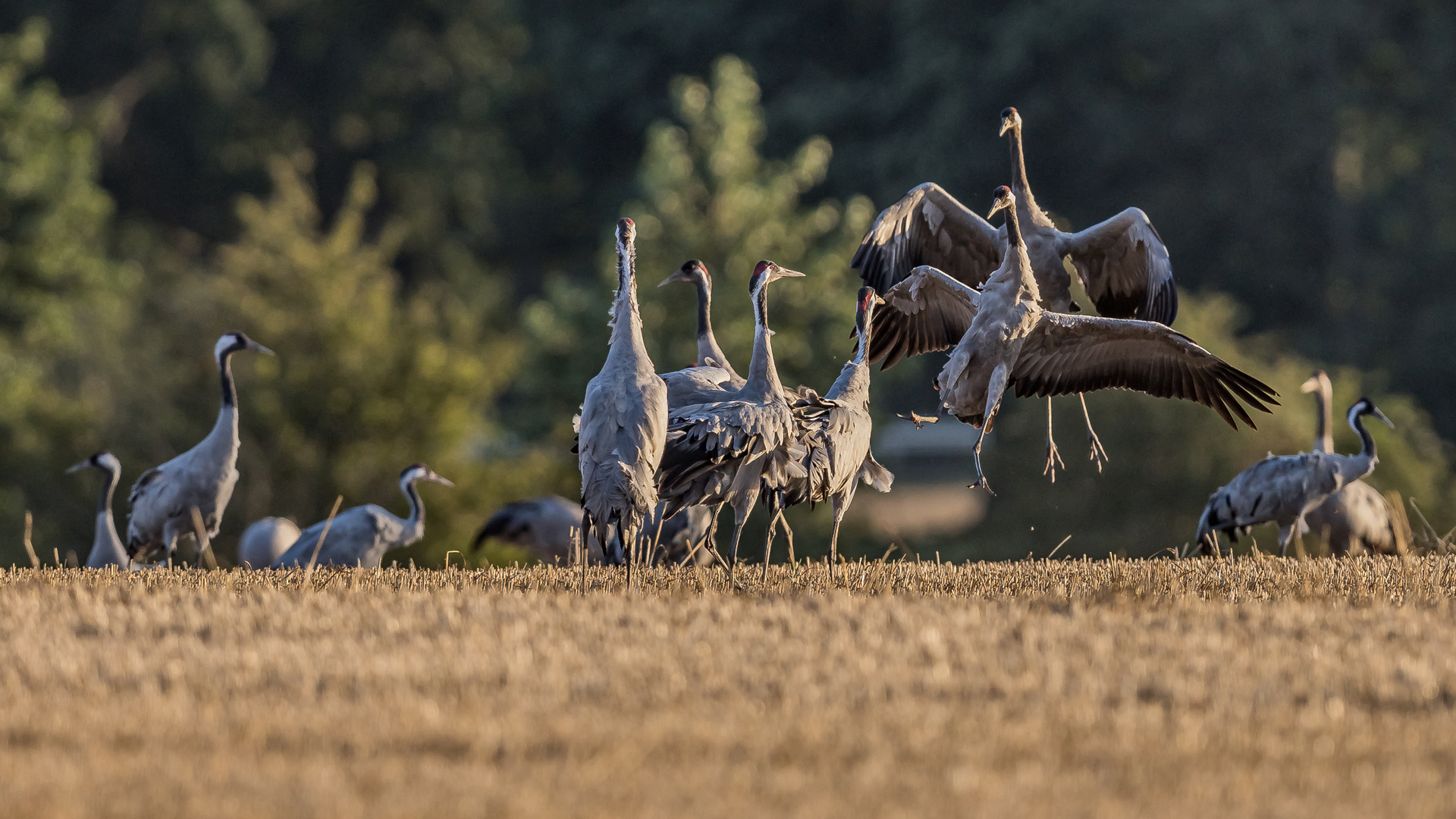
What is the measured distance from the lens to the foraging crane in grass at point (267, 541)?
13.0 meters

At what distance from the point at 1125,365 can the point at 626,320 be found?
3180 mm

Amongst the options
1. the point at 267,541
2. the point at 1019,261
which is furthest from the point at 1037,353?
the point at 267,541

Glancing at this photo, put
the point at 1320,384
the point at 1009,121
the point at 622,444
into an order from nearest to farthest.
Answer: the point at 622,444 < the point at 1009,121 < the point at 1320,384

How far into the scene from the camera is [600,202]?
30.0 m

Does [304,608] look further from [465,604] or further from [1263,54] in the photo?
[1263,54]

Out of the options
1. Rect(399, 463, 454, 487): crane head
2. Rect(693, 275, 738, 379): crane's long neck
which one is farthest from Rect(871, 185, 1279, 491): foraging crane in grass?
Rect(399, 463, 454, 487): crane head

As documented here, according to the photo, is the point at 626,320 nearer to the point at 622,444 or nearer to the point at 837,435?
the point at 622,444

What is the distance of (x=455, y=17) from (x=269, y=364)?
1498 cm

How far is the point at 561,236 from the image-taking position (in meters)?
32.2

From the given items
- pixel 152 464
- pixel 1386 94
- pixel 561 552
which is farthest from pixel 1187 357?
pixel 1386 94

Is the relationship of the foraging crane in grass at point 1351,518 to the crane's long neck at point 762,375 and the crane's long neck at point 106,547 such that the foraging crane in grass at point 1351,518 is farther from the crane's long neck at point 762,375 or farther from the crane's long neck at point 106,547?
the crane's long neck at point 106,547

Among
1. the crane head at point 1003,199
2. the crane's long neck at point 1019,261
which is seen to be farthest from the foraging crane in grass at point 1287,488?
the crane head at point 1003,199

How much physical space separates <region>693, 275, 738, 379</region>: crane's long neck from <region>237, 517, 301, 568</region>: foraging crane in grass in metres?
4.41

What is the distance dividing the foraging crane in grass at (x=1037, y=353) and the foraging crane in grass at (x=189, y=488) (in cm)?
464
